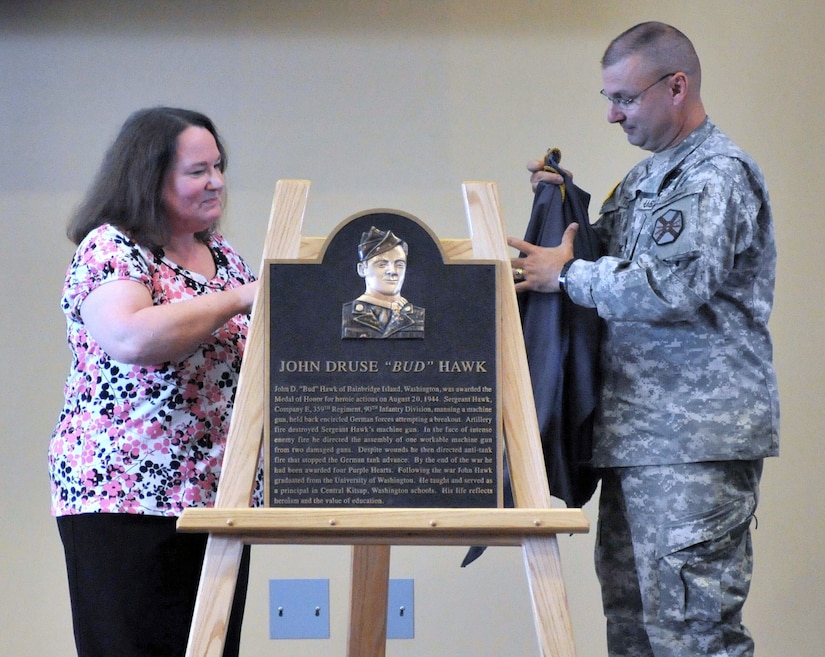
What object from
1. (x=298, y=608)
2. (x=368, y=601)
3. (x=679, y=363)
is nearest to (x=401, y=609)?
(x=298, y=608)

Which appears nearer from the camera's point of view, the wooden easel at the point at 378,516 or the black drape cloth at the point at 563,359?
the wooden easel at the point at 378,516

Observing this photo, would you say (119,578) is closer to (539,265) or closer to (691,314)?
(539,265)

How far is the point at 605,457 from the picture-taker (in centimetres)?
200

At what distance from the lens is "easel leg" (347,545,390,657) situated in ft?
6.55

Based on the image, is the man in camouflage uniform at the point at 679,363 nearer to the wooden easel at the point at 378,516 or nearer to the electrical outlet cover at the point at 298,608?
the wooden easel at the point at 378,516

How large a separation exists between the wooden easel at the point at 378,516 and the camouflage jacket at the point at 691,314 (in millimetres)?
382

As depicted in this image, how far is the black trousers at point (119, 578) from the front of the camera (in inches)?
69.0

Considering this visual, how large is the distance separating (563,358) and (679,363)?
0.73ft

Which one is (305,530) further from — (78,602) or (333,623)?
(333,623)

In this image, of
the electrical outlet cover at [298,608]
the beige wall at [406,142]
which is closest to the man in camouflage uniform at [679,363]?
Answer: the beige wall at [406,142]

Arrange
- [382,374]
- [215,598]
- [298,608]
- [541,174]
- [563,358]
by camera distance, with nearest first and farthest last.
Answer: [215,598] < [382,374] < [563,358] < [541,174] < [298,608]

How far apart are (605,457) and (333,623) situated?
1303 mm

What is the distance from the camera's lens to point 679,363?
1.95 metres

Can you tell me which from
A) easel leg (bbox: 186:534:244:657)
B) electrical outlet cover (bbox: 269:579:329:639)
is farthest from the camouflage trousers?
electrical outlet cover (bbox: 269:579:329:639)
